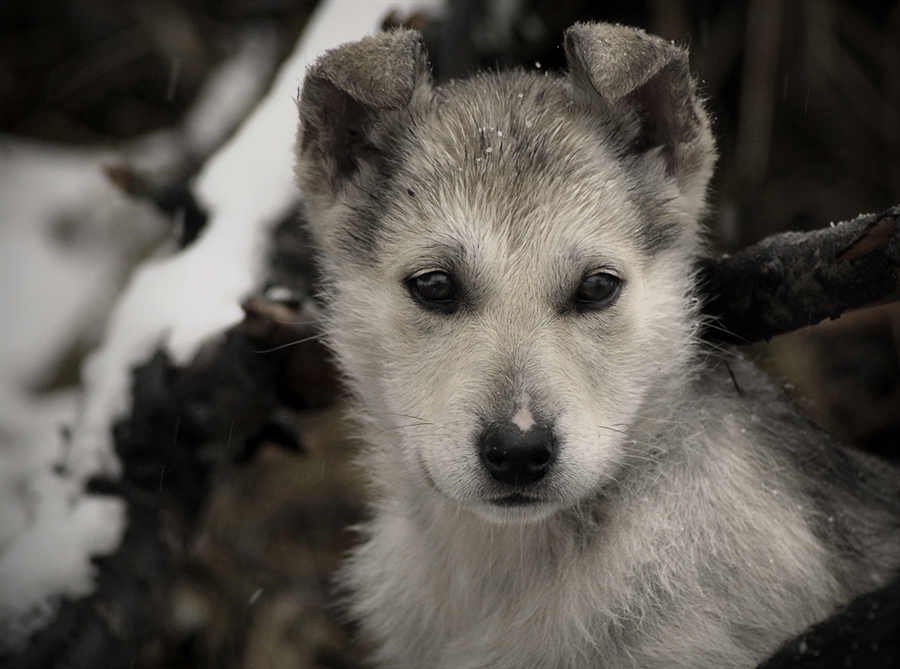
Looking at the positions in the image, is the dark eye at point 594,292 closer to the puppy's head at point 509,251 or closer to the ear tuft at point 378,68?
the puppy's head at point 509,251

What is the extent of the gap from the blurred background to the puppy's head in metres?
1.65

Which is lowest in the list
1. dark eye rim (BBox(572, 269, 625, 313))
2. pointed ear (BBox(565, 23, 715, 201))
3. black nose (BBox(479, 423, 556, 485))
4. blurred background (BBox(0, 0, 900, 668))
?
blurred background (BBox(0, 0, 900, 668))

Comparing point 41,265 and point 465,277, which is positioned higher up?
point 465,277

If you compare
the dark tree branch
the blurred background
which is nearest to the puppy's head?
the dark tree branch

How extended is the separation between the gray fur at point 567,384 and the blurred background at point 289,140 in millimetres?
1667

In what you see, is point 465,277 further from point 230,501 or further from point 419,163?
point 230,501

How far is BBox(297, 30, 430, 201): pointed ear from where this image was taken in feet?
11.1

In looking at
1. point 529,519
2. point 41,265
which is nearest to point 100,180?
point 41,265

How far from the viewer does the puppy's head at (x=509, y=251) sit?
316 centimetres

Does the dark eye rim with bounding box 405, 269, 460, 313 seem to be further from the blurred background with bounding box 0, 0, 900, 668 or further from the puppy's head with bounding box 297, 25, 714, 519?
the blurred background with bounding box 0, 0, 900, 668

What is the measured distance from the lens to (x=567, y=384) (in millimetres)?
3176

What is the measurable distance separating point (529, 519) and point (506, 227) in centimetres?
101

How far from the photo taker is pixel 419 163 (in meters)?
3.73

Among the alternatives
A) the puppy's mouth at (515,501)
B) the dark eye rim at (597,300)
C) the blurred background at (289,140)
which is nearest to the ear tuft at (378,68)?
the dark eye rim at (597,300)
